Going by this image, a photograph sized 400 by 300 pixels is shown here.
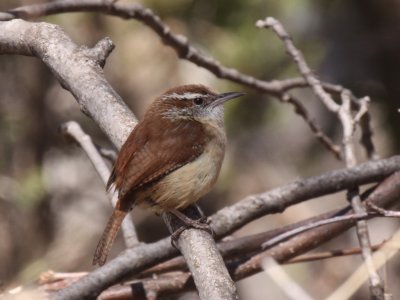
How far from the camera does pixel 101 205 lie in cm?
615

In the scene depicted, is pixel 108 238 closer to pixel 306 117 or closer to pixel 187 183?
→ pixel 187 183

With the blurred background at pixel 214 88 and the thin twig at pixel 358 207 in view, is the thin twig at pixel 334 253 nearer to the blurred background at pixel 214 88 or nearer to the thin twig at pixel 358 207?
the thin twig at pixel 358 207

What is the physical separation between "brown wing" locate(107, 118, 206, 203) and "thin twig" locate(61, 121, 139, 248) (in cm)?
18

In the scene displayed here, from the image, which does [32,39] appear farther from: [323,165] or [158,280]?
[323,165]

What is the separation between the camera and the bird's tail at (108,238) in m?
3.36

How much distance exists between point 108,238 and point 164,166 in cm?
42

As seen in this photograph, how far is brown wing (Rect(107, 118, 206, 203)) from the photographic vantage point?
3459 mm

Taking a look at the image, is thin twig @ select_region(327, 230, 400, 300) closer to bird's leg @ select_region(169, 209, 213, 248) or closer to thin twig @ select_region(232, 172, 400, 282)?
thin twig @ select_region(232, 172, 400, 282)

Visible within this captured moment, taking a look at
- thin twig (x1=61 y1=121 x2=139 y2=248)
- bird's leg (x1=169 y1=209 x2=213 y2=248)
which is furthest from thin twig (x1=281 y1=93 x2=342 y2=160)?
bird's leg (x1=169 y1=209 x2=213 y2=248)

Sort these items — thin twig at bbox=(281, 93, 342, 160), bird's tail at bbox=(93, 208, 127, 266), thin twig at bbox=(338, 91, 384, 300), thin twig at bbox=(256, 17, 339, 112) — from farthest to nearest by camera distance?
thin twig at bbox=(281, 93, 342, 160) → thin twig at bbox=(256, 17, 339, 112) → bird's tail at bbox=(93, 208, 127, 266) → thin twig at bbox=(338, 91, 384, 300)

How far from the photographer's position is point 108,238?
3.39 m

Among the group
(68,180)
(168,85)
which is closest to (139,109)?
(168,85)

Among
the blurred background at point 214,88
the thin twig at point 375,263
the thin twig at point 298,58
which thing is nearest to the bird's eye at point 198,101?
the thin twig at point 298,58

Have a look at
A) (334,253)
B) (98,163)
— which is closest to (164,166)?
(98,163)
